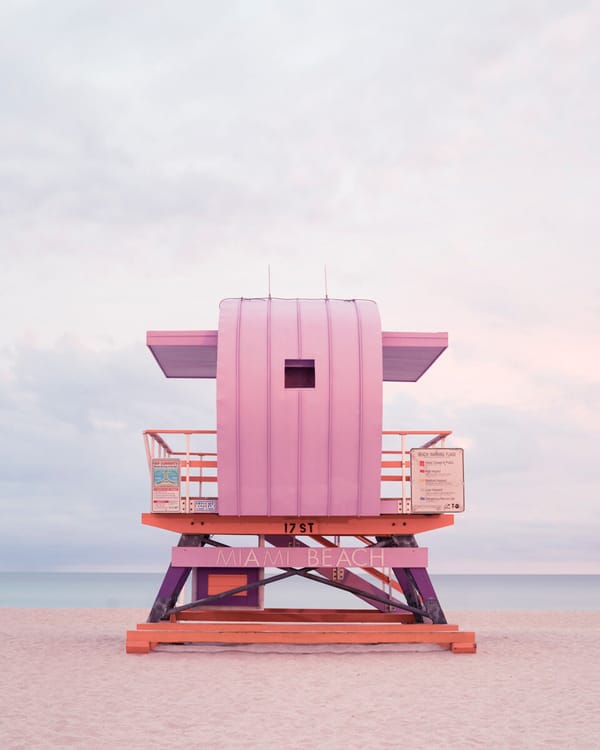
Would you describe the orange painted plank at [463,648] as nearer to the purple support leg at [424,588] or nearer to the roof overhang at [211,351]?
the purple support leg at [424,588]

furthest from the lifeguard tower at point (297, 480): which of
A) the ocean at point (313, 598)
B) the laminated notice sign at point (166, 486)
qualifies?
the ocean at point (313, 598)

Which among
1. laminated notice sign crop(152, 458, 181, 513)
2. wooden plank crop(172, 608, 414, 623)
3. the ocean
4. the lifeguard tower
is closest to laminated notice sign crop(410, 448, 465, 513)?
the lifeguard tower

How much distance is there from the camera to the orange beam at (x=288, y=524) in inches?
690

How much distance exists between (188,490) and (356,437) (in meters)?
3.46

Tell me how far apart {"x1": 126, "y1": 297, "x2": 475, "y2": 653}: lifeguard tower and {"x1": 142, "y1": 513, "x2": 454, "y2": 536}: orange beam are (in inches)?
0.9

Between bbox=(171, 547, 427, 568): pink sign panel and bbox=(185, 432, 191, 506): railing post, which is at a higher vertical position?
bbox=(185, 432, 191, 506): railing post

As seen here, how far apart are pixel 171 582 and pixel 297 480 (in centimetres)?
336

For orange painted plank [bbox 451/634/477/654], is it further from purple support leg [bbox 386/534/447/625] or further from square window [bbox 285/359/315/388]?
square window [bbox 285/359/315/388]

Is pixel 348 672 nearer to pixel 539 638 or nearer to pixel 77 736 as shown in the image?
pixel 77 736

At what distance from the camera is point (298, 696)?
13.0 metres

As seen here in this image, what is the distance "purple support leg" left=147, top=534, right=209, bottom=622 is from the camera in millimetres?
17703

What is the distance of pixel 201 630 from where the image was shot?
17203 mm

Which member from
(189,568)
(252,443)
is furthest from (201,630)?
(252,443)

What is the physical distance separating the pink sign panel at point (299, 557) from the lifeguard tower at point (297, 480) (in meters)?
0.03
